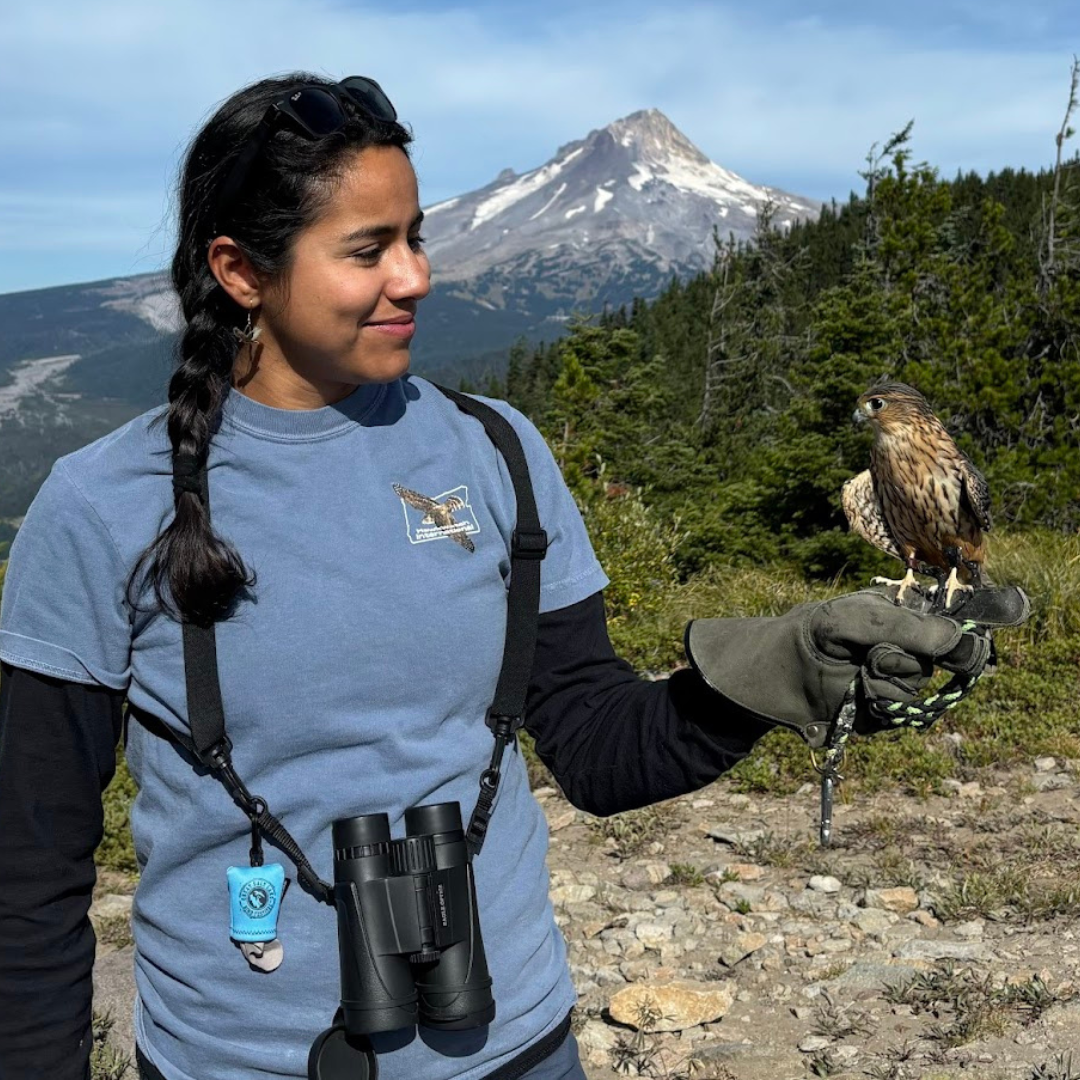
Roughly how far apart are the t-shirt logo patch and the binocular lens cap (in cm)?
71

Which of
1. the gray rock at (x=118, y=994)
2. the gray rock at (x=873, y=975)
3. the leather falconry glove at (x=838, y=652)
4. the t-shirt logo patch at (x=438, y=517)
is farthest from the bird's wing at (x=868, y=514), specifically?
the gray rock at (x=118, y=994)

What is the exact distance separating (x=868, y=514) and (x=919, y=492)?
333 millimetres

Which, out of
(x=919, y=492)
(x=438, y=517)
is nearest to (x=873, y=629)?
(x=438, y=517)

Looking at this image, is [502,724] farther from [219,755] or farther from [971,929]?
[971,929]

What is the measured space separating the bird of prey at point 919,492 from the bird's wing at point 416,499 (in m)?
1.91

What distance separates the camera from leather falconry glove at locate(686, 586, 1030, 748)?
157 centimetres

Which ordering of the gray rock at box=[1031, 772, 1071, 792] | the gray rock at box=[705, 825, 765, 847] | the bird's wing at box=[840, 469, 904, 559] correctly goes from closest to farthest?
the bird's wing at box=[840, 469, 904, 559]
the gray rock at box=[705, 825, 765, 847]
the gray rock at box=[1031, 772, 1071, 792]

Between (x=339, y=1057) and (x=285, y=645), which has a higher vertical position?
(x=285, y=645)

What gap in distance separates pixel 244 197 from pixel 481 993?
48.3 inches

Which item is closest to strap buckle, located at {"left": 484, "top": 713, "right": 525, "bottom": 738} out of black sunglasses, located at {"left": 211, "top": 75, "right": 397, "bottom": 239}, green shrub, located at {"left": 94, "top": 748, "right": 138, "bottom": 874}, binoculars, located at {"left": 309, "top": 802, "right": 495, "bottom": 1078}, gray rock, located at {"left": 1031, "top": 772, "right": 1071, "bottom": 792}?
binoculars, located at {"left": 309, "top": 802, "right": 495, "bottom": 1078}

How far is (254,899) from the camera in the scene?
1570 millimetres

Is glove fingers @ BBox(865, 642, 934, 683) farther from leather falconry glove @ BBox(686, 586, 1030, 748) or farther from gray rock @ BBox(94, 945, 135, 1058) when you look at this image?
gray rock @ BBox(94, 945, 135, 1058)

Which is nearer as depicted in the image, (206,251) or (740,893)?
(206,251)

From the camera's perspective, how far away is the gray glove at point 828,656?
5.15 ft
